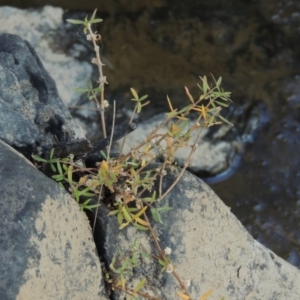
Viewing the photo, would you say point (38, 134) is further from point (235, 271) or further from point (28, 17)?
point (28, 17)

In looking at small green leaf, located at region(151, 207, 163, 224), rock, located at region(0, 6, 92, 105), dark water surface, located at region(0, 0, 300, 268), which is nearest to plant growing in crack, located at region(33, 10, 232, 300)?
small green leaf, located at region(151, 207, 163, 224)

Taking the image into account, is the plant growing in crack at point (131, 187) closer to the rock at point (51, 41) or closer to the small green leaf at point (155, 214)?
the small green leaf at point (155, 214)

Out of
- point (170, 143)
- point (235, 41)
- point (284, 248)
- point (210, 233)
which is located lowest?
point (284, 248)

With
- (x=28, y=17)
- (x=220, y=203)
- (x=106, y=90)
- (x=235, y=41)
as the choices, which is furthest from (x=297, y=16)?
(x=220, y=203)

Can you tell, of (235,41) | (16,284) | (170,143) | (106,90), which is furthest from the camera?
(235,41)

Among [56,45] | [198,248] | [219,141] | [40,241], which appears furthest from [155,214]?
[56,45]
